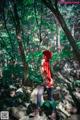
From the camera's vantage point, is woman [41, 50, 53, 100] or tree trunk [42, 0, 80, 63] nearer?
woman [41, 50, 53, 100]

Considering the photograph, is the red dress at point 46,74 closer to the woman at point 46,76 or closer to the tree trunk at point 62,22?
the woman at point 46,76

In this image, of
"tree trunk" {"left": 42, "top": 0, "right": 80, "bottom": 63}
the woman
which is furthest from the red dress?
"tree trunk" {"left": 42, "top": 0, "right": 80, "bottom": 63}

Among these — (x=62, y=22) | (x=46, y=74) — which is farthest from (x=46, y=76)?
(x=62, y=22)

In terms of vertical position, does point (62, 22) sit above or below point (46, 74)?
above

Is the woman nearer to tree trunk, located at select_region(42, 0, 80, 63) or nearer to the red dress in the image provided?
the red dress

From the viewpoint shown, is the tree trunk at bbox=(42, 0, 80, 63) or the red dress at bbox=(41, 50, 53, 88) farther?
the tree trunk at bbox=(42, 0, 80, 63)

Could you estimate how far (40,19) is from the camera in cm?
589

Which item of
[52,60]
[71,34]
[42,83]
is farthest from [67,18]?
[42,83]

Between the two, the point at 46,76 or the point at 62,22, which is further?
the point at 62,22

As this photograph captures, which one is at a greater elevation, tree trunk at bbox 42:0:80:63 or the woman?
tree trunk at bbox 42:0:80:63

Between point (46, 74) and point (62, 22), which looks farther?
point (62, 22)

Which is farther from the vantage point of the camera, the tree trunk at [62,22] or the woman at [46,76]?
the tree trunk at [62,22]

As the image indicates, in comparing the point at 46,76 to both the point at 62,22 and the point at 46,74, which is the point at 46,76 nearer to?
the point at 46,74

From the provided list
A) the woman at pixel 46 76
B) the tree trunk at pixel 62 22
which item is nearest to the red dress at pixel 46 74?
the woman at pixel 46 76
